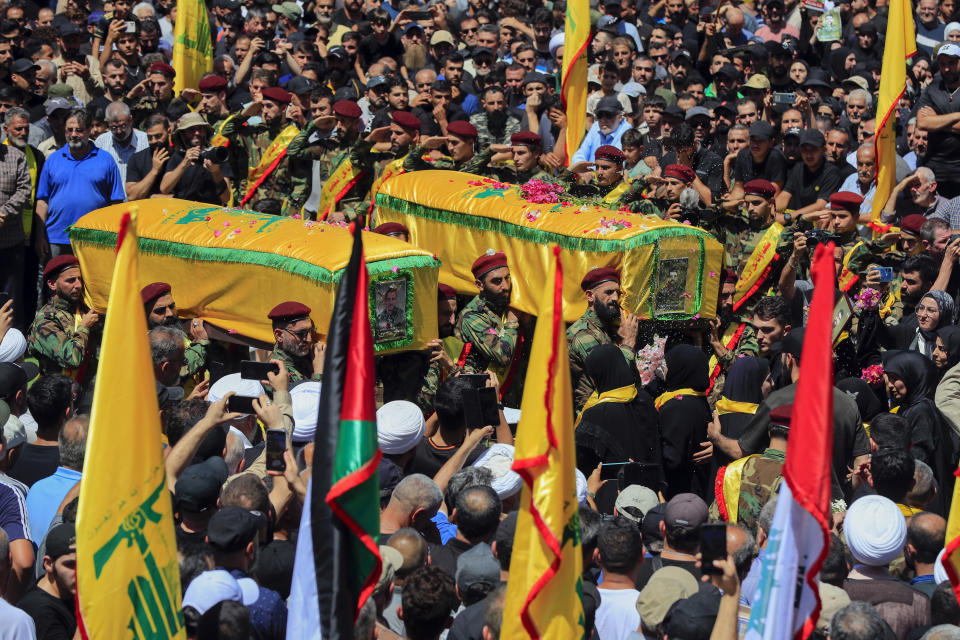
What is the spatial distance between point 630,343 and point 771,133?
3582 millimetres

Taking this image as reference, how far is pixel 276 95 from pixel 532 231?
2.90 metres

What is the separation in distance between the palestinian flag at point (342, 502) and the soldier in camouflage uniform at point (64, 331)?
4300 mm

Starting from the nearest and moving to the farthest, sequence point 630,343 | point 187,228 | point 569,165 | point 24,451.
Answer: point 24,451 < point 630,343 < point 187,228 < point 569,165

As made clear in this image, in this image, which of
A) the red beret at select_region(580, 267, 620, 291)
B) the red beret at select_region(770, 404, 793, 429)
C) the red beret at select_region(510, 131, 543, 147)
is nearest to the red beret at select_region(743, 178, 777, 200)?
Answer: the red beret at select_region(510, 131, 543, 147)

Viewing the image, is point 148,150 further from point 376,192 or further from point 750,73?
point 750,73

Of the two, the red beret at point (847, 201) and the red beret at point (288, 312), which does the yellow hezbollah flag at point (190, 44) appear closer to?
the red beret at point (288, 312)

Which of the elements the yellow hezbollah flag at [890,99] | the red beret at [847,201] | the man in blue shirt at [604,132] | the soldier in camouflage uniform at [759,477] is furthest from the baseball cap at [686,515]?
the man in blue shirt at [604,132]

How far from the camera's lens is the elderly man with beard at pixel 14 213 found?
9.66m

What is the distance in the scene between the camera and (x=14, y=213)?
970cm

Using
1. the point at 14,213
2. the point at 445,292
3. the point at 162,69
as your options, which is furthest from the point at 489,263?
the point at 162,69

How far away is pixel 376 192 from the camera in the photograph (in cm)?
1007

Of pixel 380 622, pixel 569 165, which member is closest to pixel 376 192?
pixel 569 165

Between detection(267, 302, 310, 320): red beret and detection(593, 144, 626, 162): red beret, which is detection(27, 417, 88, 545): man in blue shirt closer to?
detection(267, 302, 310, 320): red beret

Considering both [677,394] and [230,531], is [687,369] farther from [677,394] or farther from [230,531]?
[230,531]
